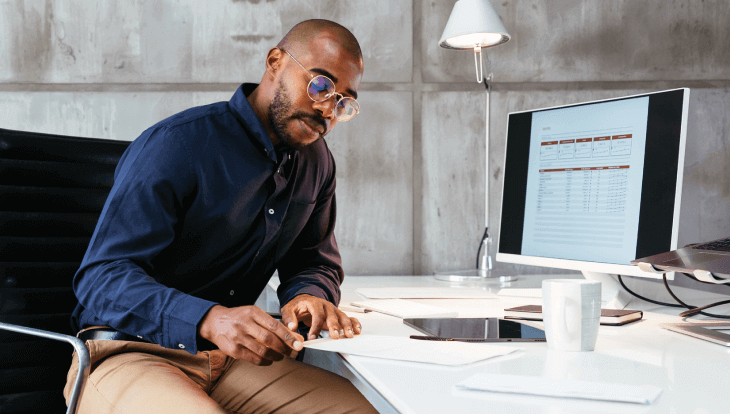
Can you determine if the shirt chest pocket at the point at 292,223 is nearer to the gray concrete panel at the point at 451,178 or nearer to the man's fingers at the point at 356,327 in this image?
the man's fingers at the point at 356,327

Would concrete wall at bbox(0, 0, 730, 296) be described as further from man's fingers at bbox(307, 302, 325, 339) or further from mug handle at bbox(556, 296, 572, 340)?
mug handle at bbox(556, 296, 572, 340)

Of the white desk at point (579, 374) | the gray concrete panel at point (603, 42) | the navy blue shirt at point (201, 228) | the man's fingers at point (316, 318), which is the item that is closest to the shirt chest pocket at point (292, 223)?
the navy blue shirt at point (201, 228)

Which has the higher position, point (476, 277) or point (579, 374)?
point (579, 374)

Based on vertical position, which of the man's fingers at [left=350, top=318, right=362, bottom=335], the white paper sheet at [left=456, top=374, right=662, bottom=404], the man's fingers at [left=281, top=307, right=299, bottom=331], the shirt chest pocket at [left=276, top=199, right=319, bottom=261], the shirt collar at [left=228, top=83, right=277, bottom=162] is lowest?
the man's fingers at [left=281, top=307, right=299, bottom=331]

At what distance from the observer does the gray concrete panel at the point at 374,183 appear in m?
2.34

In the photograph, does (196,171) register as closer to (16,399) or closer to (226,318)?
(226,318)

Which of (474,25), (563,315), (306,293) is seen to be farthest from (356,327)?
(474,25)


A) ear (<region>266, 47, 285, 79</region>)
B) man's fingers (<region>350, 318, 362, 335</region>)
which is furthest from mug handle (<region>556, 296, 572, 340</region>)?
ear (<region>266, 47, 285, 79</region>)

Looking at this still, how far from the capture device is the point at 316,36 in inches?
52.9

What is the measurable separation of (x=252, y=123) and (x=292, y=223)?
27 cm

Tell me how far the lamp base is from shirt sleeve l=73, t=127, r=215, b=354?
1104 millimetres

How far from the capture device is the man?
1.00 m

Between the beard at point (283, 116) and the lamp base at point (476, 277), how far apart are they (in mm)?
892

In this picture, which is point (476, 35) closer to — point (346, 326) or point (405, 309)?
point (405, 309)
